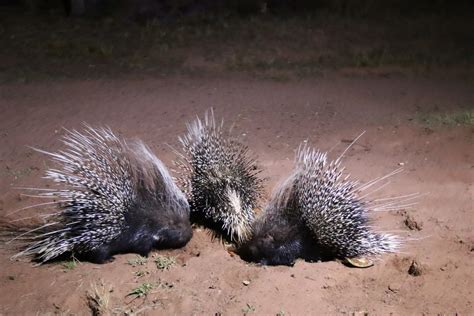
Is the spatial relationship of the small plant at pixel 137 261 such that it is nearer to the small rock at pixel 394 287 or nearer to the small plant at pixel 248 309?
the small plant at pixel 248 309

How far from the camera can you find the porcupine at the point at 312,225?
112 inches

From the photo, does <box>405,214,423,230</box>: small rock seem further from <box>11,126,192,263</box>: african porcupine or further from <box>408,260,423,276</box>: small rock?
<box>11,126,192,263</box>: african porcupine

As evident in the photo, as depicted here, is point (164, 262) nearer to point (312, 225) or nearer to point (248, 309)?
point (248, 309)

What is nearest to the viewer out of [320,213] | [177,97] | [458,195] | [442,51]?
[320,213]

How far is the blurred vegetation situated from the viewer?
20.1 feet

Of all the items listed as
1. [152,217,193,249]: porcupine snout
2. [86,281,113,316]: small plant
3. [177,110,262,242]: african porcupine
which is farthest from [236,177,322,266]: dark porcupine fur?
[86,281,113,316]: small plant

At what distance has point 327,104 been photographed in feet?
16.4

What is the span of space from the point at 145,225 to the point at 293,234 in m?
0.84

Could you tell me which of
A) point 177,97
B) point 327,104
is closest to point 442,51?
point 327,104

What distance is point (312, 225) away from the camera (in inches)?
114

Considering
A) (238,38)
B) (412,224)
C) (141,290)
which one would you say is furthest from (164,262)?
(238,38)

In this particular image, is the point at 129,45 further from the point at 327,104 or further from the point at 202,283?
the point at 202,283

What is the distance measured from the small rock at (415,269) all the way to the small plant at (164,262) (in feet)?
4.13

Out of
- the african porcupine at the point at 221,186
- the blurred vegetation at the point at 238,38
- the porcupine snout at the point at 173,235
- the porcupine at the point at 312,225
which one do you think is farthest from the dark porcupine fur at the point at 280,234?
the blurred vegetation at the point at 238,38
